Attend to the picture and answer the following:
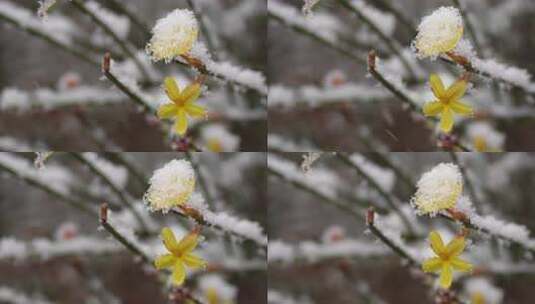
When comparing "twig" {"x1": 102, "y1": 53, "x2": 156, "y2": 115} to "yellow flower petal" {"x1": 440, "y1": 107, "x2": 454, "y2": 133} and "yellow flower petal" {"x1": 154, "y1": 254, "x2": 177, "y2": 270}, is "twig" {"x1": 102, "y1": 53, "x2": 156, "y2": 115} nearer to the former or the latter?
"yellow flower petal" {"x1": 154, "y1": 254, "x2": 177, "y2": 270}

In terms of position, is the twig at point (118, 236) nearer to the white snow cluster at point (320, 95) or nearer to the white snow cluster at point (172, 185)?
the white snow cluster at point (172, 185)

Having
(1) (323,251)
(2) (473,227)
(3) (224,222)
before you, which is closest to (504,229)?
(2) (473,227)

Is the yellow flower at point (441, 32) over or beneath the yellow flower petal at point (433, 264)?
over

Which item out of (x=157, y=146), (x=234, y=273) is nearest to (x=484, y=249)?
(x=234, y=273)

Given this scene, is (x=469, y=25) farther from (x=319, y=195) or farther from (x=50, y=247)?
(x=50, y=247)

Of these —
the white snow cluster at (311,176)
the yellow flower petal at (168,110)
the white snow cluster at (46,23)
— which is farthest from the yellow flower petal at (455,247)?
the white snow cluster at (46,23)

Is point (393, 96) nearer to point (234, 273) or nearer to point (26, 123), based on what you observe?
point (234, 273)
